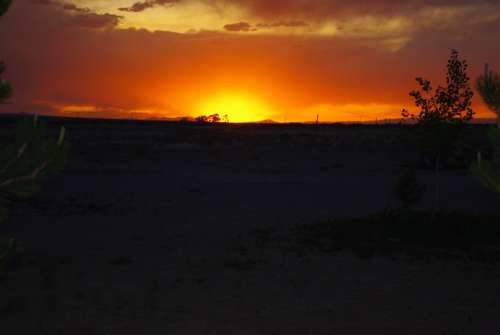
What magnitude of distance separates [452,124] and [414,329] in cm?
846

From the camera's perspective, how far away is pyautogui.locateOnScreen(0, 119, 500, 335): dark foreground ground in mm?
8781

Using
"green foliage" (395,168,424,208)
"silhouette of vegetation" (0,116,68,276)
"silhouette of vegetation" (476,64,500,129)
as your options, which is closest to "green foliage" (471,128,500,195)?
"silhouette of vegetation" (476,64,500,129)

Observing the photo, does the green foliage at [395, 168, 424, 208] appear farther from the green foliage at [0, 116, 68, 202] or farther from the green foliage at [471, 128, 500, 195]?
the green foliage at [0, 116, 68, 202]

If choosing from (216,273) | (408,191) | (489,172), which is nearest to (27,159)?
(489,172)

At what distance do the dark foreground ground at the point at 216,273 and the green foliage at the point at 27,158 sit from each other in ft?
10.0

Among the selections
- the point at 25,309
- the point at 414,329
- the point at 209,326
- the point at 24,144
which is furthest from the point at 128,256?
the point at 24,144

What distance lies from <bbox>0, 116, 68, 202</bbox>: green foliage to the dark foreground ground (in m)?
3.05

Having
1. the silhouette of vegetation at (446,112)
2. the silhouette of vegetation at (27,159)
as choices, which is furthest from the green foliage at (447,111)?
the silhouette of vegetation at (27,159)

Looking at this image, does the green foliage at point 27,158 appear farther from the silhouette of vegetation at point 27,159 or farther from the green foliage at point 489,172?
the green foliage at point 489,172

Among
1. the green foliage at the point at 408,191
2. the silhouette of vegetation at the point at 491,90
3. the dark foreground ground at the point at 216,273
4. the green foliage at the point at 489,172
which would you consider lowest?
the dark foreground ground at the point at 216,273

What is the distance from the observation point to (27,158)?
590 centimetres

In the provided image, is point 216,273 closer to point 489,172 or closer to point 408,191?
point 489,172

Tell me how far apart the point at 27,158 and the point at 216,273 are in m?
6.05

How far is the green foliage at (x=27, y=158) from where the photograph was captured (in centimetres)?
586
